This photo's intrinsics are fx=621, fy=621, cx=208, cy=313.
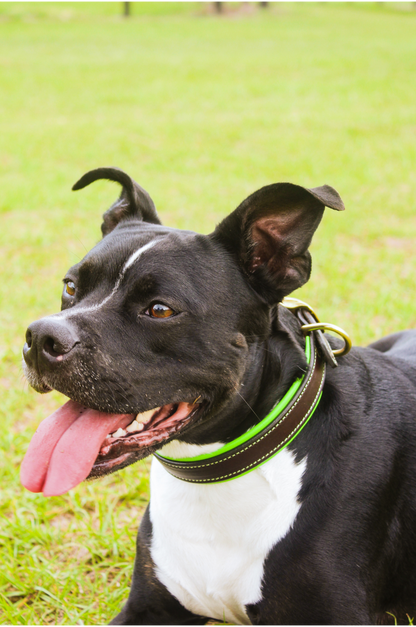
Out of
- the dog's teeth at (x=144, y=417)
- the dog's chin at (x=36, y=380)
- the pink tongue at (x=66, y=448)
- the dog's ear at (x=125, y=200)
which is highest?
the dog's ear at (x=125, y=200)

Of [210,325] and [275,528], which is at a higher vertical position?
[210,325]

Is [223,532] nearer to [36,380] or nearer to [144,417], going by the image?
[144,417]

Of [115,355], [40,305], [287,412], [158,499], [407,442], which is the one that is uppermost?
[115,355]

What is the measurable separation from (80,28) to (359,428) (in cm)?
3282

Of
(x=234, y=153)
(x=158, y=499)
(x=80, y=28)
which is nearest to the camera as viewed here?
(x=158, y=499)

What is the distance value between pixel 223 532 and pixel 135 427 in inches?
20.0

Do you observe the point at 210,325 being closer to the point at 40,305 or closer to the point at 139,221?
the point at 139,221

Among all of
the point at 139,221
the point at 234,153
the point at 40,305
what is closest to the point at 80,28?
the point at 234,153

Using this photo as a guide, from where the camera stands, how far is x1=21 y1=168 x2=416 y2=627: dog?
83.3 inches

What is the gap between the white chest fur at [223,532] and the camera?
2.21 m

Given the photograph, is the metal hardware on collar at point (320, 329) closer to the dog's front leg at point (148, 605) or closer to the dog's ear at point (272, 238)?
the dog's ear at point (272, 238)

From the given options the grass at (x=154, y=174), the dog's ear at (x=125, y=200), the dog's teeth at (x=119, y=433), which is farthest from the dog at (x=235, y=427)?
the grass at (x=154, y=174)

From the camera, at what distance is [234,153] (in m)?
10.3

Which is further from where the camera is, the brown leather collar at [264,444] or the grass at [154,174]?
the grass at [154,174]
